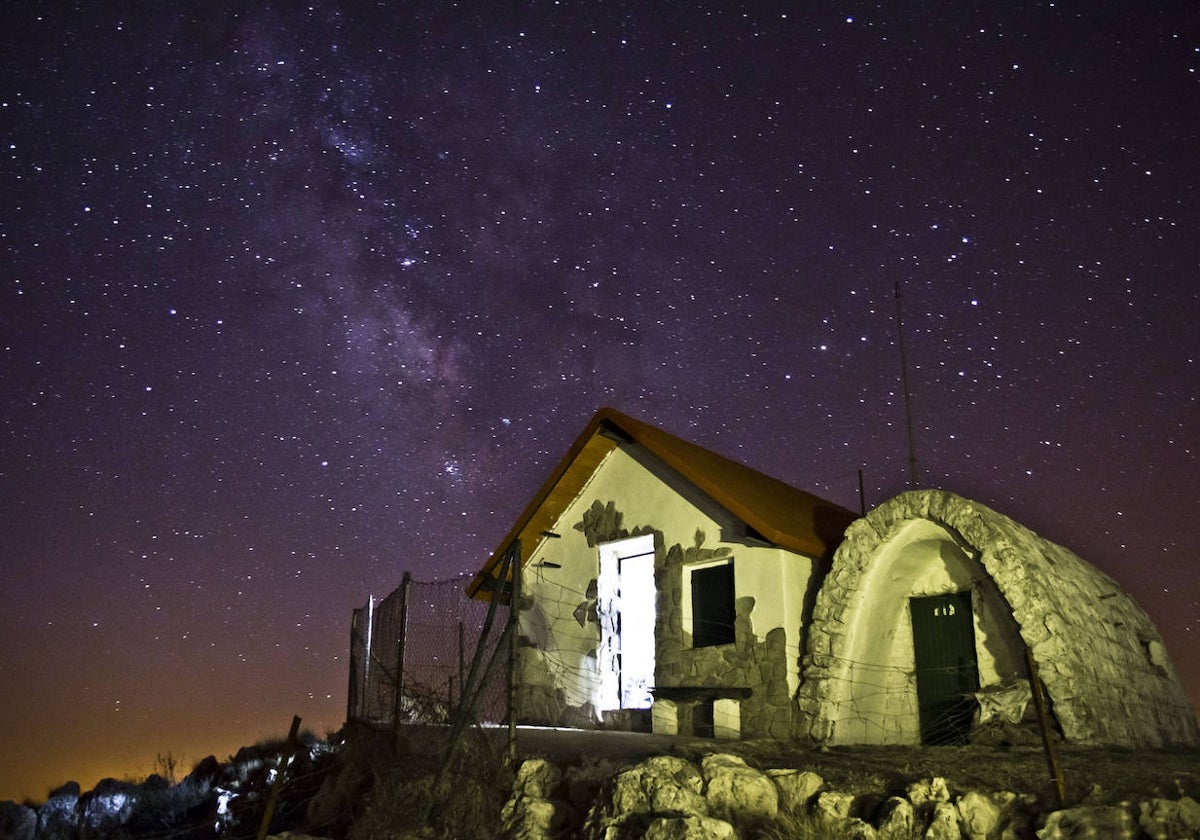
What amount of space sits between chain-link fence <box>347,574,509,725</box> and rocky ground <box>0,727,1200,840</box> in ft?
1.37

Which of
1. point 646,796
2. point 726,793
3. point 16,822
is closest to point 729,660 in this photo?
point 726,793

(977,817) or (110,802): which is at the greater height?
(977,817)

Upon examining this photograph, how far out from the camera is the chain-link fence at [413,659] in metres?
11.3

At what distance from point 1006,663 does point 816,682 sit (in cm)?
282

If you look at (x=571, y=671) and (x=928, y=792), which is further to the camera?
(x=571, y=671)

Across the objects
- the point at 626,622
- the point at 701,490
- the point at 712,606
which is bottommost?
the point at 626,622

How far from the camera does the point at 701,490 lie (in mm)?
16656

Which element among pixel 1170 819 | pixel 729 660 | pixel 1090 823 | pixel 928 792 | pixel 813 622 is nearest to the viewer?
pixel 1170 819

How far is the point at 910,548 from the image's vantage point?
14.8 metres

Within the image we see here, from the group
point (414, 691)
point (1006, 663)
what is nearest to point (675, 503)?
point (1006, 663)

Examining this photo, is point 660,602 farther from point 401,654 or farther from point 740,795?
point 740,795

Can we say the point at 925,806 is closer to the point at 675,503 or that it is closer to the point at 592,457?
the point at 675,503

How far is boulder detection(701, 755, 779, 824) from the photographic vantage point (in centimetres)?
831

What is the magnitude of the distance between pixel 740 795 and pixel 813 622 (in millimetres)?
6407
